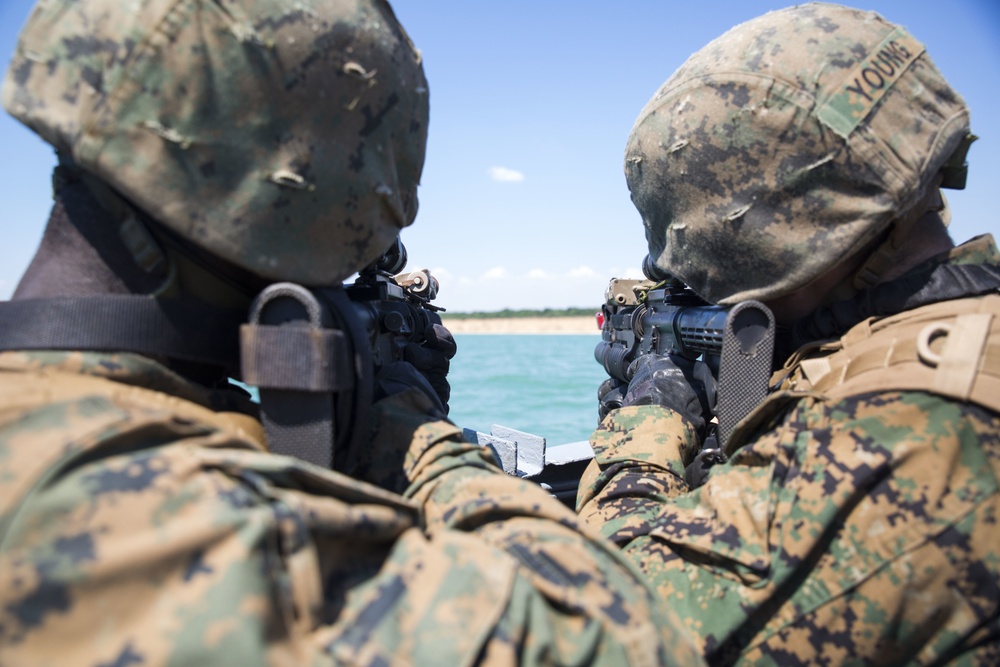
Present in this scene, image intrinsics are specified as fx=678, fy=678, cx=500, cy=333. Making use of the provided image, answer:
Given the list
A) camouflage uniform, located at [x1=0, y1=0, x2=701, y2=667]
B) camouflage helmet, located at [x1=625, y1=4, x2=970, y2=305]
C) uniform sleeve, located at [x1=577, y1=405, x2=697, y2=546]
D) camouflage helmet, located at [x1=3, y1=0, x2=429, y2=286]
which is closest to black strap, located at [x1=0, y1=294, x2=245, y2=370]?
camouflage uniform, located at [x1=0, y1=0, x2=701, y2=667]

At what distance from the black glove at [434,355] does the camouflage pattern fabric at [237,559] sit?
6.87ft

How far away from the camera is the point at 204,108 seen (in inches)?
51.9

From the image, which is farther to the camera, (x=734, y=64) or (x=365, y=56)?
(x=734, y=64)

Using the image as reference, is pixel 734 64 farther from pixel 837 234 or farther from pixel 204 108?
pixel 204 108

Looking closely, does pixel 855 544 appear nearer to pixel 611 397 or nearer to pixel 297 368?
pixel 297 368

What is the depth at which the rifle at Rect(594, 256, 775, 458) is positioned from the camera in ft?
7.25

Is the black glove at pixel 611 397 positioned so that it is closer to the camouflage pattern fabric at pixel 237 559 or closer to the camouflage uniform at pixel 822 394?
the camouflage uniform at pixel 822 394

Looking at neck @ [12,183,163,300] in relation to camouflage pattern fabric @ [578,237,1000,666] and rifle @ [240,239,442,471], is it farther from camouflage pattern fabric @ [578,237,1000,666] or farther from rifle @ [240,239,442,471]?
camouflage pattern fabric @ [578,237,1000,666]

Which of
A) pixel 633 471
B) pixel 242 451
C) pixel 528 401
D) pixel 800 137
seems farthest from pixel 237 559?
pixel 528 401

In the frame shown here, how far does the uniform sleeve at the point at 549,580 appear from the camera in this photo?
110 centimetres

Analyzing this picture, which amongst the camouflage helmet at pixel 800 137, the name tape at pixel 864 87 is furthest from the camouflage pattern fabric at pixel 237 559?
the name tape at pixel 864 87

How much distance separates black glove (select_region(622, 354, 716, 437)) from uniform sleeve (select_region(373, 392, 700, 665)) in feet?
4.80

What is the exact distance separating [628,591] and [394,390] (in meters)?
0.88

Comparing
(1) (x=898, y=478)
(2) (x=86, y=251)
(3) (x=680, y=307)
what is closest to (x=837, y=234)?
(1) (x=898, y=478)
